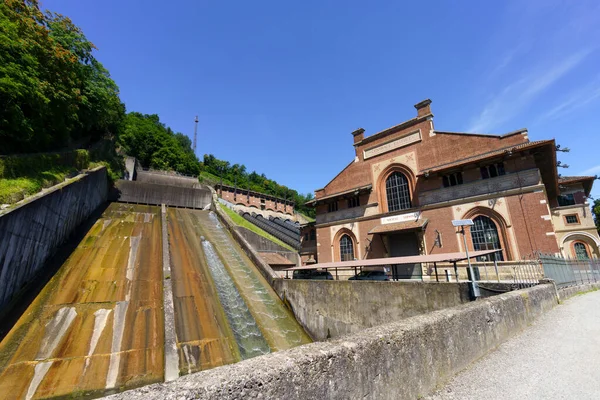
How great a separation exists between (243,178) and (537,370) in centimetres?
8531

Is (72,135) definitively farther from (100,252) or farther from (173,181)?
(173,181)

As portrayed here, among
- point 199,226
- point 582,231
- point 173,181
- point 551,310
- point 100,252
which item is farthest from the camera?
point 173,181

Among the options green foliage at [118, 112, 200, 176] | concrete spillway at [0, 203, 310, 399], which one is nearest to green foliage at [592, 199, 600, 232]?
concrete spillway at [0, 203, 310, 399]

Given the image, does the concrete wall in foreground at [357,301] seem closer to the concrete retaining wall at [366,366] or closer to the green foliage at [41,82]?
the concrete retaining wall at [366,366]

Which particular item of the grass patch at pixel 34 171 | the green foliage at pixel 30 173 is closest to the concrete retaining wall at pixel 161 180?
the grass patch at pixel 34 171

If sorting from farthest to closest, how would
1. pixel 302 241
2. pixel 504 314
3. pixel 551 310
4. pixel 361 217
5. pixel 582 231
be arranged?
pixel 302 241, pixel 582 231, pixel 361 217, pixel 551 310, pixel 504 314

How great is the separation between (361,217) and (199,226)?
1434cm

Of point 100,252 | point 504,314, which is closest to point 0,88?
point 100,252

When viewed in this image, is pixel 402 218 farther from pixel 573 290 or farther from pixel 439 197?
pixel 573 290

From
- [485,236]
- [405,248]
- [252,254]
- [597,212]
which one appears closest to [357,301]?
[252,254]

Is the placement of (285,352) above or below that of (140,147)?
below

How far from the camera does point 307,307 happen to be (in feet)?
39.5

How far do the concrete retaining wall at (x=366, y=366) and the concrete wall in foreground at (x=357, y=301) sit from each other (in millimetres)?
5887

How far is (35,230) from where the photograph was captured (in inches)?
394
